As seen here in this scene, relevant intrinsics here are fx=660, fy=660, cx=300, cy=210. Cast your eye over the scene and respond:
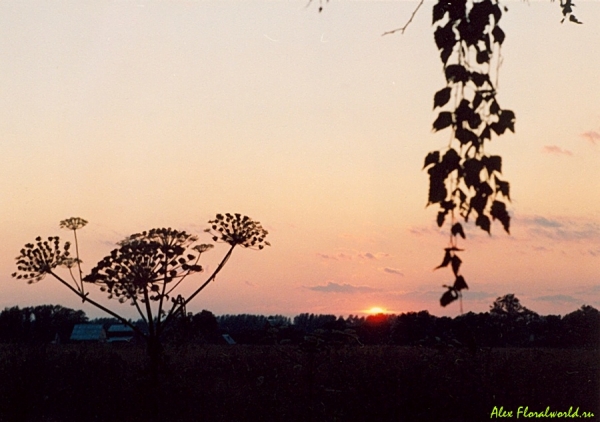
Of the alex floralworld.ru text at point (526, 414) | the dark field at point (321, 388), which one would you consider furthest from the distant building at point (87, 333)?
the alex floralworld.ru text at point (526, 414)

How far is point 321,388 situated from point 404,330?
33.8 metres

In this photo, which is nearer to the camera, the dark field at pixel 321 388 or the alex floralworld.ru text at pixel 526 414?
the alex floralworld.ru text at pixel 526 414

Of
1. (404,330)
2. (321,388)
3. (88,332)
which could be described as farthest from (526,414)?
(88,332)

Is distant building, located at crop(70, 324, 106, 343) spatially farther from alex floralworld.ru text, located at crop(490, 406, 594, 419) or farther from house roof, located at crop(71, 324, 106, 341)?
alex floralworld.ru text, located at crop(490, 406, 594, 419)

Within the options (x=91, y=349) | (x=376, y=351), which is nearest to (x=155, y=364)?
(x=376, y=351)

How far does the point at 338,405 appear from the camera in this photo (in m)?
11.2

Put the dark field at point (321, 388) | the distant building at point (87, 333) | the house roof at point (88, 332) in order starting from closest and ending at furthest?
1. the dark field at point (321, 388)
2. the distant building at point (87, 333)
3. the house roof at point (88, 332)

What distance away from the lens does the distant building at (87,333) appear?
99500 mm

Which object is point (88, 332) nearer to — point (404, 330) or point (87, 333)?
point (87, 333)

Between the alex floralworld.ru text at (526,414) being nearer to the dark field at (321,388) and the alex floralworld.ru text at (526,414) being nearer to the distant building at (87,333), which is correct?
the dark field at (321,388)

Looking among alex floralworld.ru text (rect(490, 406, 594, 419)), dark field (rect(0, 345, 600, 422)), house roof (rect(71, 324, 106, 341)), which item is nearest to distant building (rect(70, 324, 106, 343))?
house roof (rect(71, 324, 106, 341))

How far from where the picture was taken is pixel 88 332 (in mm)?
102375

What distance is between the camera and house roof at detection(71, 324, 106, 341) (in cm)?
9971

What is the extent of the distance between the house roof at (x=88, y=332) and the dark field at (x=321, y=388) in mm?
87239
